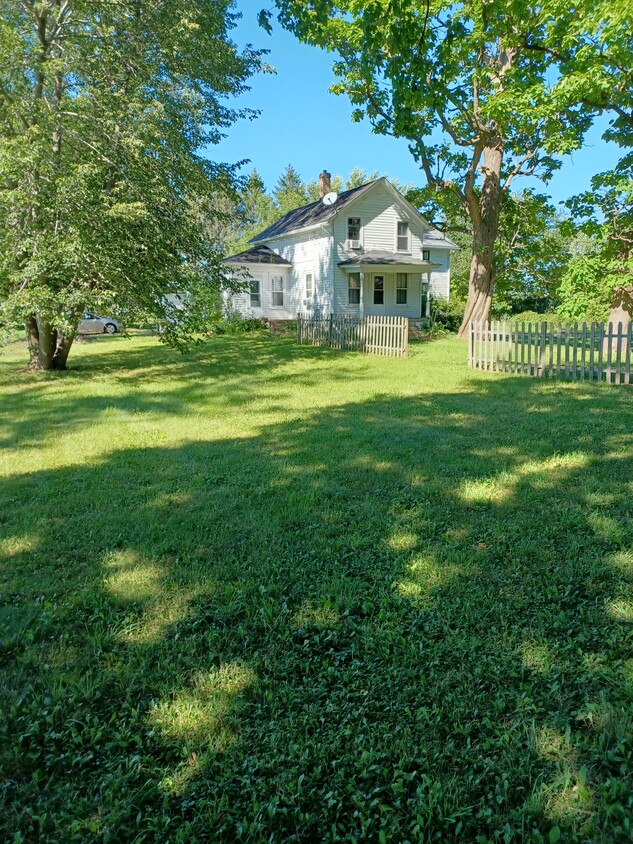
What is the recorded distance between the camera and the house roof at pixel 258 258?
30750mm

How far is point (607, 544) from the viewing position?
3781 mm

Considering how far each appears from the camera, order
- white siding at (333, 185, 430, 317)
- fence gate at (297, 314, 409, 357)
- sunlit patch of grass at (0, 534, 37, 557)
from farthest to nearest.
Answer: white siding at (333, 185, 430, 317)
fence gate at (297, 314, 409, 357)
sunlit patch of grass at (0, 534, 37, 557)

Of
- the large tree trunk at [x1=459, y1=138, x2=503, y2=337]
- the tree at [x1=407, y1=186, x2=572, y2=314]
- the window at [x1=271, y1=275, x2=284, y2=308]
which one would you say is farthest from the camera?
the window at [x1=271, y1=275, x2=284, y2=308]

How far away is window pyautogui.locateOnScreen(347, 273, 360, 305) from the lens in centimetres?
2847

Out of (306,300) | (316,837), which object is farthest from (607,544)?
(306,300)

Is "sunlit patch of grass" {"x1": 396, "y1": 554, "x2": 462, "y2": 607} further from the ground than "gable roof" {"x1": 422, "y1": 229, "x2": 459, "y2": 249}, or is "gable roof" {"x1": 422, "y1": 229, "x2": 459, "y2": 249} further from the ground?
"gable roof" {"x1": 422, "y1": 229, "x2": 459, "y2": 249}

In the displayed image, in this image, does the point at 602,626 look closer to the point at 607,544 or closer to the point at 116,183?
the point at 607,544

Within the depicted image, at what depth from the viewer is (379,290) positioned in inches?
1155

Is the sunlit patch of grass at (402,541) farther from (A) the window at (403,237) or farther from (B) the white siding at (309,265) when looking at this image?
(A) the window at (403,237)

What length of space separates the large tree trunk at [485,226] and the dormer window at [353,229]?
8.10m

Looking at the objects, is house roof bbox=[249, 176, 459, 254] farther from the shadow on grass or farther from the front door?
the shadow on grass

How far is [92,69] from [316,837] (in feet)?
47.9

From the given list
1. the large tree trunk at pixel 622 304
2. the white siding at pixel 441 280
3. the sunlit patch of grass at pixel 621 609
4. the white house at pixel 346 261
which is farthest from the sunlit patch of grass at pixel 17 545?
the white siding at pixel 441 280

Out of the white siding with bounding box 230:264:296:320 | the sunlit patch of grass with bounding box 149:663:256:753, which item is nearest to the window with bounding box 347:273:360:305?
the white siding with bounding box 230:264:296:320
